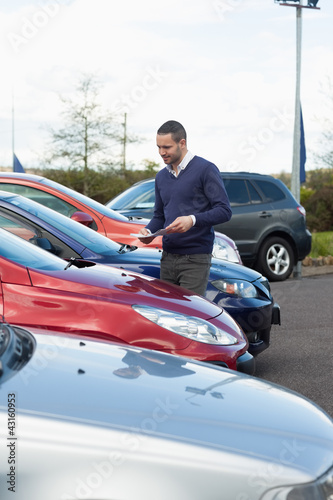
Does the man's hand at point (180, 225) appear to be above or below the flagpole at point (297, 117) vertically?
below

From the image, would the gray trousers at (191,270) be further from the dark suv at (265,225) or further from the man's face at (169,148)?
the dark suv at (265,225)

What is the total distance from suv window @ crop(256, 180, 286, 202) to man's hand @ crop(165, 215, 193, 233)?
25.7ft

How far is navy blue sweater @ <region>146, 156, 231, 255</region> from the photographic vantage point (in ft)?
16.4

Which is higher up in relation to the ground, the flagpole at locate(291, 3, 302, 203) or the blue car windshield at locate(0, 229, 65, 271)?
the flagpole at locate(291, 3, 302, 203)

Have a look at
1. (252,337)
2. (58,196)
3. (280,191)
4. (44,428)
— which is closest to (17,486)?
(44,428)

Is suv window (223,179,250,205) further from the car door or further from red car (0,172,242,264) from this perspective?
red car (0,172,242,264)

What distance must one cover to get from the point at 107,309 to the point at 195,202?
5.24 feet

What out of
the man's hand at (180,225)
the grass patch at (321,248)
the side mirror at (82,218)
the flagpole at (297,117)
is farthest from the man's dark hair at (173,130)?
the grass patch at (321,248)

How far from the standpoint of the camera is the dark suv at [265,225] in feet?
39.7

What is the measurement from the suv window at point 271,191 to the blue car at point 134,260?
6586mm

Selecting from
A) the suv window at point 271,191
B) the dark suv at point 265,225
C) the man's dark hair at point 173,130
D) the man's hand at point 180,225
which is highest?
the man's dark hair at point 173,130

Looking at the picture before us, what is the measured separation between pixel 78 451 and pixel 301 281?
11237mm

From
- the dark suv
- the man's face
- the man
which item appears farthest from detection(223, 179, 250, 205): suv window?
the man's face

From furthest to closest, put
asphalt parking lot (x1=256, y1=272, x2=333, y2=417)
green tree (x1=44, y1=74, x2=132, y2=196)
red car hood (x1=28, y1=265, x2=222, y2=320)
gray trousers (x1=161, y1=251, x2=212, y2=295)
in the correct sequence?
green tree (x1=44, y1=74, x2=132, y2=196)
asphalt parking lot (x1=256, y1=272, x2=333, y2=417)
gray trousers (x1=161, y1=251, x2=212, y2=295)
red car hood (x1=28, y1=265, x2=222, y2=320)
